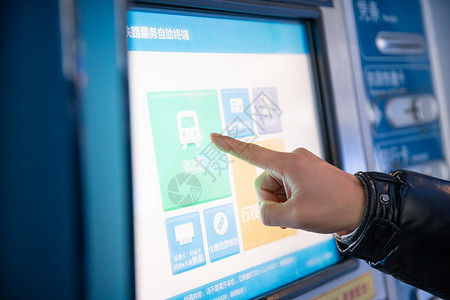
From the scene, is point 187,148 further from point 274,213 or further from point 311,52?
point 311,52

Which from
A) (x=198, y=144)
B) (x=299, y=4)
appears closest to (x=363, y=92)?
(x=299, y=4)

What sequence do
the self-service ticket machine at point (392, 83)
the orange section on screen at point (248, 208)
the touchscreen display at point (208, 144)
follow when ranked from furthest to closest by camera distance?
the self-service ticket machine at point (392, 83)
the orange section on screen at point (248, 208)
the touchscreen display at point (208, 144)

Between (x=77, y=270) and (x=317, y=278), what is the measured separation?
0.64 metres

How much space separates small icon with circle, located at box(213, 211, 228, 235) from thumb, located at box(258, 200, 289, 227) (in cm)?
9

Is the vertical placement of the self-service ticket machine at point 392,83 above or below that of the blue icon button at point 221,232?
above

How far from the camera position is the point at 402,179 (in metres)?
0.87

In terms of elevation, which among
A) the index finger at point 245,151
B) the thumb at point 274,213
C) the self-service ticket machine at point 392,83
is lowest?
the thumb at point 274,213

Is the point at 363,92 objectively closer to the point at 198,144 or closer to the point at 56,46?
the point at 198,144

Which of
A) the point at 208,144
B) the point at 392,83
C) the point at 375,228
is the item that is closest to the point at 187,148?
the point at 208,144

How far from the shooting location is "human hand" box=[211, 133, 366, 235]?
743mm

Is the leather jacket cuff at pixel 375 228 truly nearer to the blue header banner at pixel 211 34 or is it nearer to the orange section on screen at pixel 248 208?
the orange section on screen at pixel 248 208

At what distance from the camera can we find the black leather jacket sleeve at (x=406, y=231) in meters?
0.81

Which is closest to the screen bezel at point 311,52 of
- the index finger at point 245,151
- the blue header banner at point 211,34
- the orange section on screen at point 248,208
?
the blue header banner at point 211,34

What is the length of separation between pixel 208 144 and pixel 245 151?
105 mm
